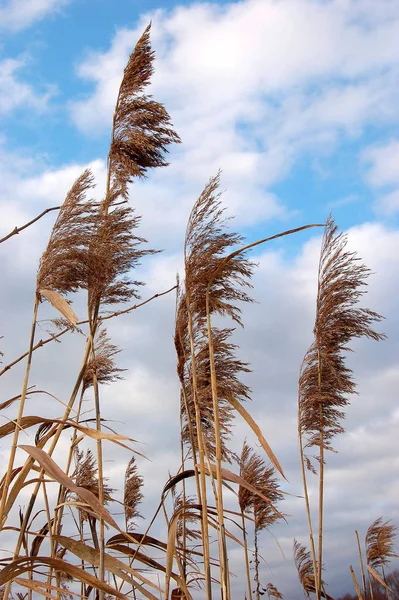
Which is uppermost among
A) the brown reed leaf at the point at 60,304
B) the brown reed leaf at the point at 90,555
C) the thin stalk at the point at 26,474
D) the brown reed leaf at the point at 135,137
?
the brown reed leaf at the point at 135,137

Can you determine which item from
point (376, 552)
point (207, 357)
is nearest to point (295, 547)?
point (376, 552)

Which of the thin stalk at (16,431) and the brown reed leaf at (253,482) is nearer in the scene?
the thin stalk at (16,431)

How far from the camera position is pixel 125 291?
3805 mm

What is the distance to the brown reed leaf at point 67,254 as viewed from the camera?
131 inches

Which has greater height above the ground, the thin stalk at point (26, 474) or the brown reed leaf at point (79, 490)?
the thin stalk at point (26, 474)

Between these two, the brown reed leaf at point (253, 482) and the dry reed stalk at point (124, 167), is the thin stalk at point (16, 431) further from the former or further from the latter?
the brown reed leaf at point (253, 482)

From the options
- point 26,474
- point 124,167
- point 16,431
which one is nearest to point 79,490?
point 26,474

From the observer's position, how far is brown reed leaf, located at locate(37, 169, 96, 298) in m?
3.34

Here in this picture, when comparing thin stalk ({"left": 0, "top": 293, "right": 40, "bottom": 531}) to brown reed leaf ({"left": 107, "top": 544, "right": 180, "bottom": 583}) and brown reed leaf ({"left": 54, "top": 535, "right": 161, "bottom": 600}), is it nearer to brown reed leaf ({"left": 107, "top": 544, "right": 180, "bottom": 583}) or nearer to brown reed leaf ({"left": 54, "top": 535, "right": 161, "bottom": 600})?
brown reed leaf ({"left": 54, "top": 535, "right": 161, "bottom": 600})

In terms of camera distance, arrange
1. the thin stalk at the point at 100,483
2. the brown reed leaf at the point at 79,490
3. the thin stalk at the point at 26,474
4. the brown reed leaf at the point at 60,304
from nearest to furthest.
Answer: the brown reed leaf at the point at 79,490 → the thin stalk at the point at 26,474 → the thin stalk at the point at 100,483 → the brown reed leaf at the point at 60,304

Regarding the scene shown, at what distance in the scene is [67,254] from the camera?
3.35 m

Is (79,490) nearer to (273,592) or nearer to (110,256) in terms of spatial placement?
(110,256)

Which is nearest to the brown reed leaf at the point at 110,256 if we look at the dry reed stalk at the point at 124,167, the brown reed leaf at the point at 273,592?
the dry reed stalk at the point at 124,167

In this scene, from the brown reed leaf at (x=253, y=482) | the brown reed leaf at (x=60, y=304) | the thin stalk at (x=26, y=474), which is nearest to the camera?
the thin stalk at (x=26, y=474)
